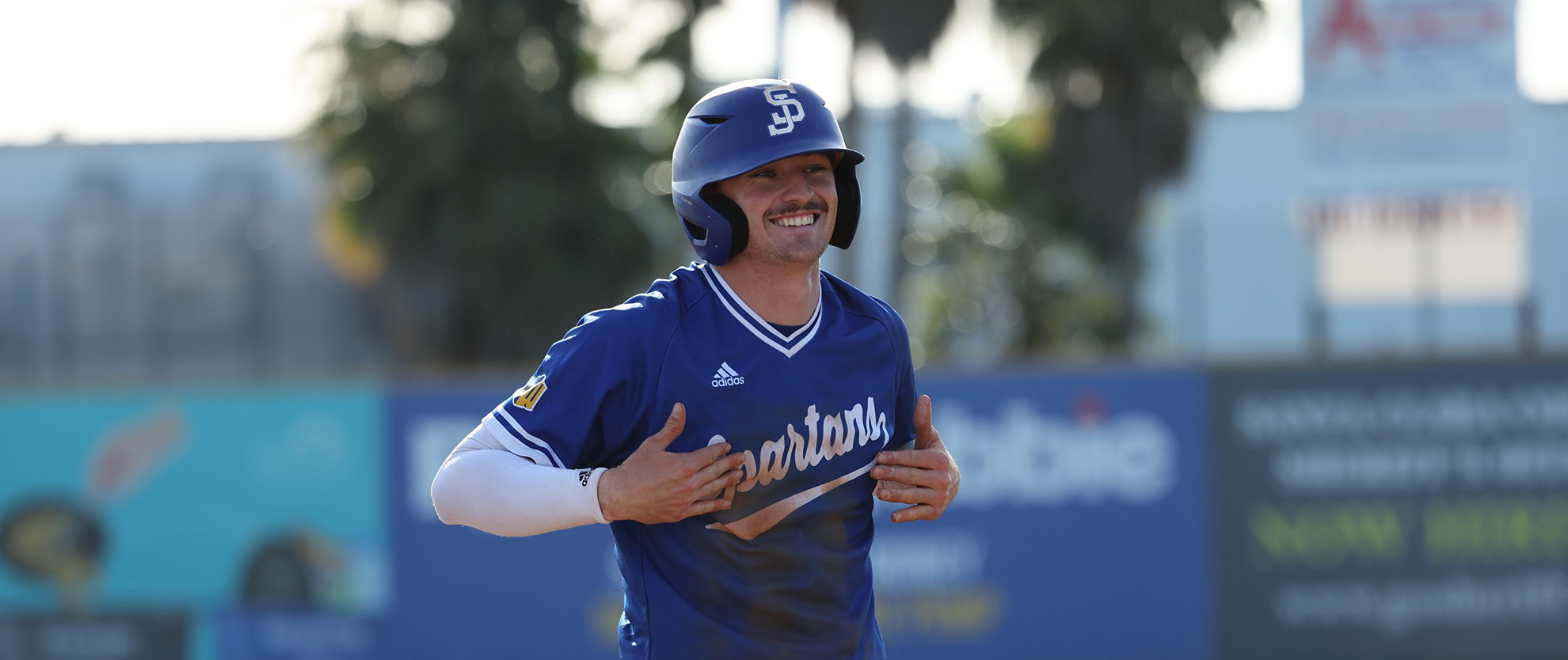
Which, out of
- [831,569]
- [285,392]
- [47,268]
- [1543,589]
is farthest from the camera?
[47,268]

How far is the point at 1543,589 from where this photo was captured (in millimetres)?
9594

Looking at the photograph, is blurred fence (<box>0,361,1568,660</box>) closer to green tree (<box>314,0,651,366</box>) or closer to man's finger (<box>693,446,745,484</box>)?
man's finger (<box>693,446,745,484</box>)

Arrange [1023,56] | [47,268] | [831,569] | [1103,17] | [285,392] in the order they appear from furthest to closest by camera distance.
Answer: [47,268]
[1023,56]
[1103,17]
[285,392]
[831,569]

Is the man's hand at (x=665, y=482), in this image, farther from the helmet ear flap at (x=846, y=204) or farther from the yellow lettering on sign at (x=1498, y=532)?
the yellow lettering on sign at (x=1498, y=532)

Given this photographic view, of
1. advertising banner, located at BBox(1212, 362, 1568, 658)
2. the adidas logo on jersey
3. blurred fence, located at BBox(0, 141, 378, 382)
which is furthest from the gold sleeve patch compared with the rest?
blurred fence, located at BBox(0, 141, 378, 382)

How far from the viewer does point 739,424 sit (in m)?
3.15

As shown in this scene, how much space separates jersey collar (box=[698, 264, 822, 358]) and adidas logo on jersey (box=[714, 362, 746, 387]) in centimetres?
→ 10

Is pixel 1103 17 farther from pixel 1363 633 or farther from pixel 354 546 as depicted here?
pixel 354 546

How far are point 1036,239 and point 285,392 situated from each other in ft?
42.7

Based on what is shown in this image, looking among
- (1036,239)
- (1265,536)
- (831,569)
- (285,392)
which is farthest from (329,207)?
(831,569)

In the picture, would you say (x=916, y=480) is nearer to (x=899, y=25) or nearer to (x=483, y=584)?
(x=483, y=584)

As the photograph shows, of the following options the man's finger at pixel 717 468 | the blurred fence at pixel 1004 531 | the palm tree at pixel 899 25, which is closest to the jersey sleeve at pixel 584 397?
the man's finger at pixel 717 468

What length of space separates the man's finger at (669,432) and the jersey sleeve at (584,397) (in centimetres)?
14

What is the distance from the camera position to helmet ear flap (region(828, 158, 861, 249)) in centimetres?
360
